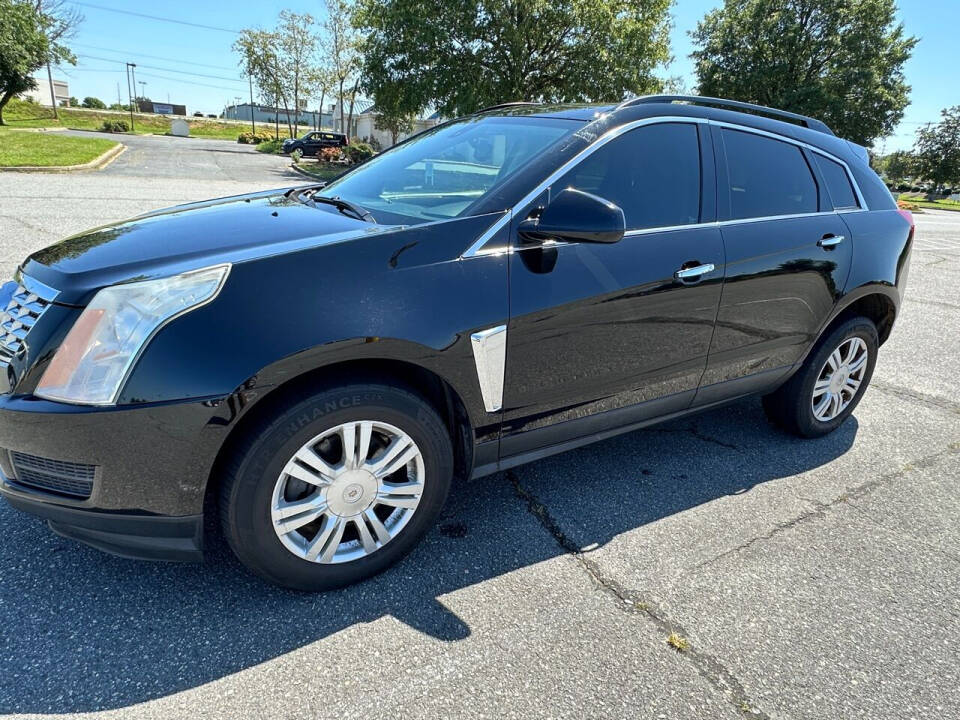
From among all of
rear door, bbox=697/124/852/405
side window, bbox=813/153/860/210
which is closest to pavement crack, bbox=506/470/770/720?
rear door, bbox=697/124/852/405

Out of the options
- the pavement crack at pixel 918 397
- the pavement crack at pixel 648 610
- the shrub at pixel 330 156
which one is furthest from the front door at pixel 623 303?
the shrub at pixel 330 156

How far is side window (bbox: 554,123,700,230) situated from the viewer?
2707 mm

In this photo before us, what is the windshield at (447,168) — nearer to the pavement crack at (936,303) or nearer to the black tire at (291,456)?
the black tire at (291,456)

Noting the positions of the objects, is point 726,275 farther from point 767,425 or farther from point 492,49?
point 492,49

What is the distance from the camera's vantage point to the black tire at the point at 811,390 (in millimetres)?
3695

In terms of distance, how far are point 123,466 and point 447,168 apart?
1.87 metres

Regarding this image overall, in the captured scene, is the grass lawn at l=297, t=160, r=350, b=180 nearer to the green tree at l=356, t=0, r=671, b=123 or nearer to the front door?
the green tree at l=356, t=0, r=671, b=123

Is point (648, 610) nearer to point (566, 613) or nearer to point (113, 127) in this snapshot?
point (566, 613)

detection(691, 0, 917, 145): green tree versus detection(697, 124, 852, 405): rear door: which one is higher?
detection(691, 0, 917, 145): green tree

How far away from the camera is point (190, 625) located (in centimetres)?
215

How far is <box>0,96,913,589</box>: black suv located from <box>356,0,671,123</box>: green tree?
2333 centimetres

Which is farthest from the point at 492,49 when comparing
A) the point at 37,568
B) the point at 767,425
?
the point at 37,568

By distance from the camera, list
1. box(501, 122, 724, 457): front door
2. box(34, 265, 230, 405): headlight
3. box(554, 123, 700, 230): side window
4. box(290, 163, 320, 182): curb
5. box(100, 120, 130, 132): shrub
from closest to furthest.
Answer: box(34, 265, 230, 405): headlight → box(501, 122, 724, 457): front door → box(554, 123, 700, 230): side window → box(290, 163, 320, 182): curb → box(100, 120, 130, 132): shrub

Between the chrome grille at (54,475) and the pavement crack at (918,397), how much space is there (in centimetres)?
515
